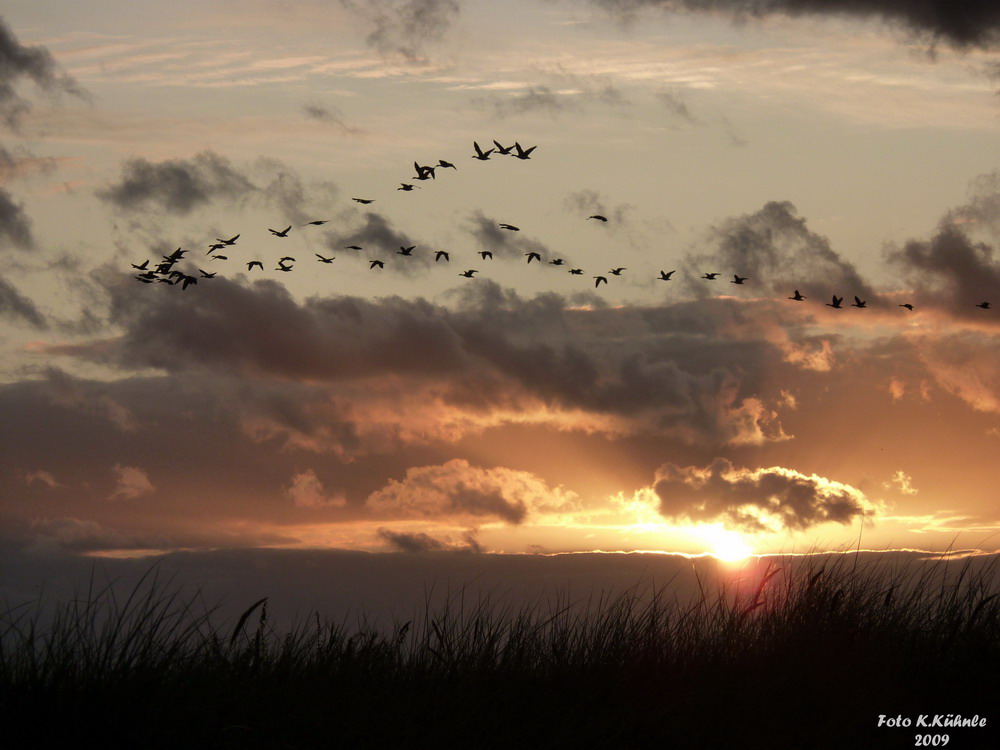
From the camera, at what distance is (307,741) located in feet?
34.3

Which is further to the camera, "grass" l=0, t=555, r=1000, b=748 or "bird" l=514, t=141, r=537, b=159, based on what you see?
"bird" l=514, t=141, r=537, b=159

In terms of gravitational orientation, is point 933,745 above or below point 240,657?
below

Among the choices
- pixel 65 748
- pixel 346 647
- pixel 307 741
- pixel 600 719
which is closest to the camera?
pixel 65 748

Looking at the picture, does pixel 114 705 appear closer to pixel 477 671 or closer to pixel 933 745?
pixel 477 671

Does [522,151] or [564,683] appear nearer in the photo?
[564,683]

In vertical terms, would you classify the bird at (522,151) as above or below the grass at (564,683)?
above

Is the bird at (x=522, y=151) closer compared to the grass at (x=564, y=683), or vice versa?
the grass at (x=564, y=683)

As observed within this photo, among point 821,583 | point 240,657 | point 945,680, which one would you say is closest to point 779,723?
point 945,680

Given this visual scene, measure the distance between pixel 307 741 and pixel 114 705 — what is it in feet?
6.30

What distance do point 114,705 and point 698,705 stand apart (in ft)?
21.5

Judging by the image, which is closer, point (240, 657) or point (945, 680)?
point (240, 657)

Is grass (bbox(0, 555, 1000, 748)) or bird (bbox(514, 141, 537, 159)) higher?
bird (bbox(514, 141, 537, 159))

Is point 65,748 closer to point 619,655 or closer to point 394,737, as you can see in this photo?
point 394,737

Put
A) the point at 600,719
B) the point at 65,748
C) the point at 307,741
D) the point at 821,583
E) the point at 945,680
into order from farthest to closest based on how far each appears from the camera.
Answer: the point at 821,583 < the point at 945,680 < the point at 600,719 < the point at 307,741 < the point at 65,748
